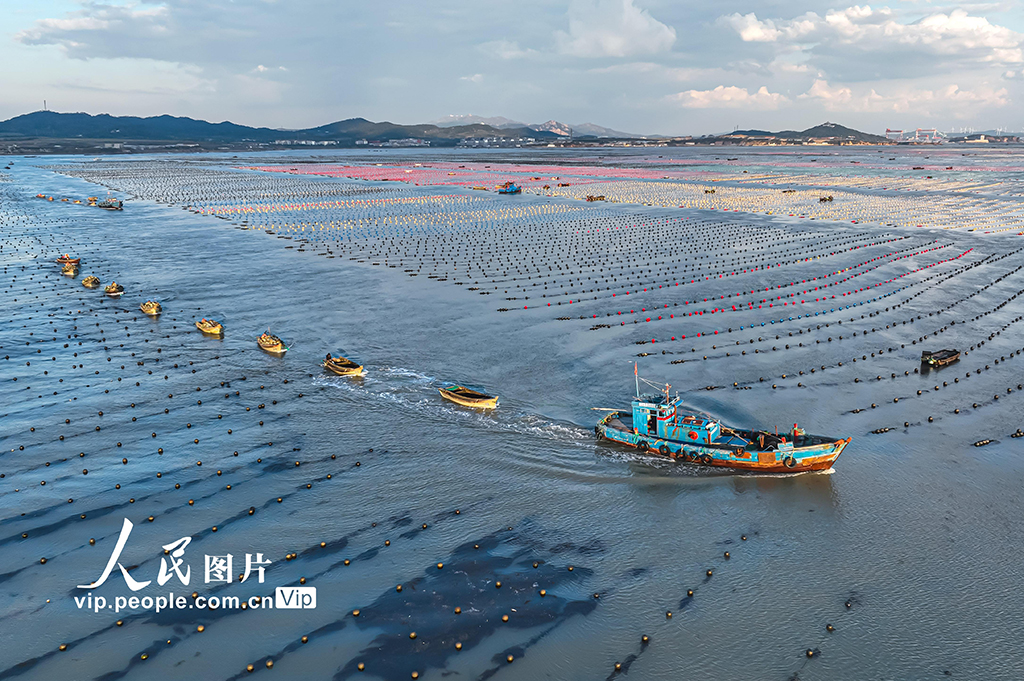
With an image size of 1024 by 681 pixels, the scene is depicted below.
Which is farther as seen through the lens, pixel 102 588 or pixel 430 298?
pixel 430 298

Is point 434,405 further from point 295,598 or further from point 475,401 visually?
point 295,598

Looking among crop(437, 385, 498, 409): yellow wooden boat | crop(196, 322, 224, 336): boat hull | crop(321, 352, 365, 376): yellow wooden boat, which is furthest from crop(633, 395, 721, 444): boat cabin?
crop(196, 322, 224, 336): boat hull

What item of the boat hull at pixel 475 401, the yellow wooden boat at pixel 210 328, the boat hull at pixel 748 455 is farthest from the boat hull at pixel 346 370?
the boat hull at pixel 748 455

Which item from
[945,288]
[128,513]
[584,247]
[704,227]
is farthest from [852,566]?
[704,227]

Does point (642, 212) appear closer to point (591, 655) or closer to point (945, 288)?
point (945, 288)

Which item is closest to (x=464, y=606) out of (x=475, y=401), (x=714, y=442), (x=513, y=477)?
(x=513, y=477)

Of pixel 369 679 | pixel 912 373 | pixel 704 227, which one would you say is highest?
pixel 704 227

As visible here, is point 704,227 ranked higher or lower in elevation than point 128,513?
higher
